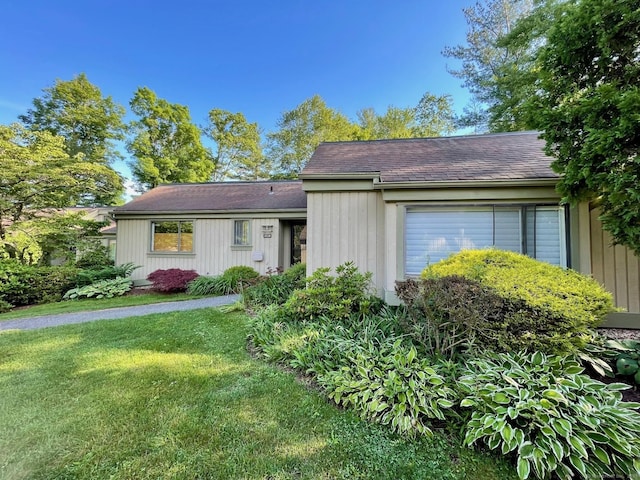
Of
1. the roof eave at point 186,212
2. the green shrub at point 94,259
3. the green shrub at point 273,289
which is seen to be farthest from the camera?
the green shrub at point 94,259

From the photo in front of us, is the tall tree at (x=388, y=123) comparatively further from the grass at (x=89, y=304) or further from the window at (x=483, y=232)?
the grass at (x=89, y=304)

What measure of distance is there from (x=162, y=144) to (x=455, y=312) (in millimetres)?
22833

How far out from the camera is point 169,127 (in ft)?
66.2

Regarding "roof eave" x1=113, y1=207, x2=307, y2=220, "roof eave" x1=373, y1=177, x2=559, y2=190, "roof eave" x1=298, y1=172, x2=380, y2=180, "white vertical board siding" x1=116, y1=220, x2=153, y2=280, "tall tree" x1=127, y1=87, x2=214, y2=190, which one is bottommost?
"white vertical board siding" x1=116, y1=220, x2=153, y2=280

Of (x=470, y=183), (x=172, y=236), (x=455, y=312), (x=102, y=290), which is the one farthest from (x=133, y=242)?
(x=455, y=312)

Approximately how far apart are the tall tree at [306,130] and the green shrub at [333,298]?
58.5 feet

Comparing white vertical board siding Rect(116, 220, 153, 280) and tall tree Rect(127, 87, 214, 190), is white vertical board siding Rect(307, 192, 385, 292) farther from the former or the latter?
tall tree Rect(127, 87, 214, 190)

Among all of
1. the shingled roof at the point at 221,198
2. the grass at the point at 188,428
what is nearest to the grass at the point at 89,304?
the shingled roof at the point at 221,198

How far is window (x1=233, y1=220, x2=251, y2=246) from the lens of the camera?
10836mm

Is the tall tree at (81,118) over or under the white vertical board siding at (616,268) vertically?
over

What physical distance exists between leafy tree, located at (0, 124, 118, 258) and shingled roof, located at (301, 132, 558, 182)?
923 centimetres

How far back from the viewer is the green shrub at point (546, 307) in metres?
3.01

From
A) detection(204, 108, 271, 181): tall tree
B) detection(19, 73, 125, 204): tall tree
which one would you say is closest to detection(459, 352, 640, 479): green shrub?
detection(19, 73, 125, 204): tall tree

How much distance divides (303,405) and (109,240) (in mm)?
16295
